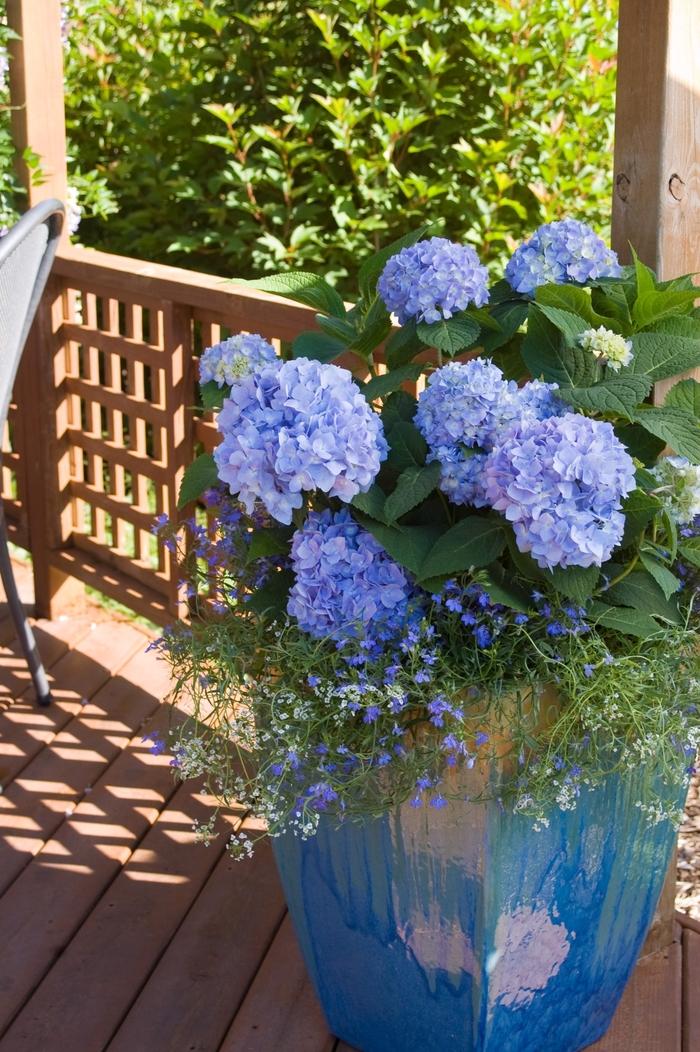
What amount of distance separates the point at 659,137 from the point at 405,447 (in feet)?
1.89

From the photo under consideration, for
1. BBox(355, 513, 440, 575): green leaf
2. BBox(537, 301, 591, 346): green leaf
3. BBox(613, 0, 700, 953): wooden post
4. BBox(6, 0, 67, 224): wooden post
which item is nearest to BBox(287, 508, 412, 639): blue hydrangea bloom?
BBox(355, 513, 440, 575): green leaf

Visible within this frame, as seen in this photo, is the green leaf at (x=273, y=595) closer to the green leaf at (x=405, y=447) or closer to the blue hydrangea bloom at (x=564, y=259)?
the green leaf at (x=405, y=447)

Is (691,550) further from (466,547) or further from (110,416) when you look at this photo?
(110,416)

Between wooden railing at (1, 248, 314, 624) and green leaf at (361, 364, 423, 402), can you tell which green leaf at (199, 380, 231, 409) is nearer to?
green leaf at (361, 364, 423, 402)

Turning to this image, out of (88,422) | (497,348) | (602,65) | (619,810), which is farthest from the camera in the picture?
(602,65)

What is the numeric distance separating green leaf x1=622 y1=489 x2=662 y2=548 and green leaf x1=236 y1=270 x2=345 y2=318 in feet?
1.67

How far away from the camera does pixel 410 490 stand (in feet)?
4.75

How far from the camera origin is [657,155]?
1.71 meters

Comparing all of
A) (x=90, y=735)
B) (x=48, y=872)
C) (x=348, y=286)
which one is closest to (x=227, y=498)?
(x=48, y=872)

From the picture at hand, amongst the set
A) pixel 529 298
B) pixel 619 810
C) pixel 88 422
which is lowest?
pixel 88 422

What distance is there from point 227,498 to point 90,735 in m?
1.16

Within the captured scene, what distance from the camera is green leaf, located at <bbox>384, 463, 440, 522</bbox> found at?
144cm

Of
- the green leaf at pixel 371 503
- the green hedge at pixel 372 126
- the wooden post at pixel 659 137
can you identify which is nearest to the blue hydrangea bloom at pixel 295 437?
the green leaf at pixel 371 503

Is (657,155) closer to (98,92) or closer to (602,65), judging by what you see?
(602,65)
